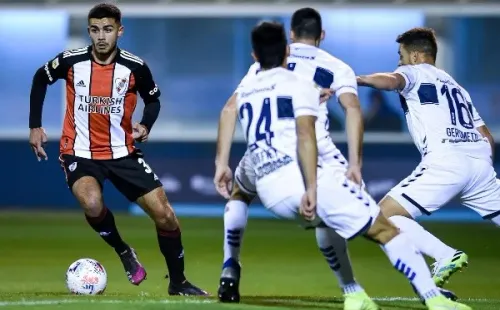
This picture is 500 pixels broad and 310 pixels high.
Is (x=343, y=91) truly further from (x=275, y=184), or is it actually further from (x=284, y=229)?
(x=284, y=229)

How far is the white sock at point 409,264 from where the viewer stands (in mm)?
7812

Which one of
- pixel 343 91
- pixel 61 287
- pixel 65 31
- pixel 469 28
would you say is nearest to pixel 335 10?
pixel 469 28

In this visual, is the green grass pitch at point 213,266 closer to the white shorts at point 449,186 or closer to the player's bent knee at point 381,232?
the white shorts at point 449,186

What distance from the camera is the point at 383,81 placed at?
8.98 meters

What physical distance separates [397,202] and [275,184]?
5.97 ft

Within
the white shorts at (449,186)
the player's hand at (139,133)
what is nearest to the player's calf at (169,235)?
the player's hand at (139,133)

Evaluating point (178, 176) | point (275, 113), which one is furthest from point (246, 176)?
point (178, 176)

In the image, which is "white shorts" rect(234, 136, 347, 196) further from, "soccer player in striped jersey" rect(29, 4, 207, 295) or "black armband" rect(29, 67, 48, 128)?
"black armband" rect(29, 67, 48, 128)

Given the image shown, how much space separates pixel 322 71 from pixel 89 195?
7.51ft

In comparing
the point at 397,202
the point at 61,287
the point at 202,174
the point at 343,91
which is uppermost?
the point at 343,91

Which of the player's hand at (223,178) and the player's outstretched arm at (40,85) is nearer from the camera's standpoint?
the player's hand at (223,178)

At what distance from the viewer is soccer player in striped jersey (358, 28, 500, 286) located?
9.26m

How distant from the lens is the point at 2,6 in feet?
67.5

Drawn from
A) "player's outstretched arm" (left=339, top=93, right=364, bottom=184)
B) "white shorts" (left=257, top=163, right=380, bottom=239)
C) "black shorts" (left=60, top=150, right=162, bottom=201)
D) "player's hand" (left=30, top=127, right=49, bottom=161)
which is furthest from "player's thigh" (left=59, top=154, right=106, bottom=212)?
"player's outstretched arm" (left=339, top=93, right=364, bottom=184)
